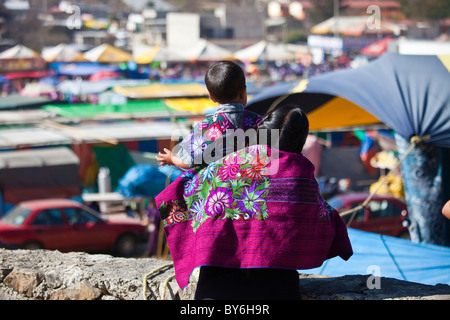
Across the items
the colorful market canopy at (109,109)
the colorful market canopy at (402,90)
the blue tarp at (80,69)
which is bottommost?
the blue tarp at (80,69)

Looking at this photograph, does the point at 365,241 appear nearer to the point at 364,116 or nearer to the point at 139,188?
the point at 364,116

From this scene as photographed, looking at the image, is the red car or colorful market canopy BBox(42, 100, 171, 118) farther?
colorful market canopy BBox(42, 100, 171, 118)

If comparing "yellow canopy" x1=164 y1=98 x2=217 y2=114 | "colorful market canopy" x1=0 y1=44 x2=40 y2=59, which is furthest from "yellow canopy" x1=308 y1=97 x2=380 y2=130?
"colorful market canopy" x1=0 y1=44 x2=40 y2=59

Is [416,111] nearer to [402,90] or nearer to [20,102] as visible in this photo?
[402,90]

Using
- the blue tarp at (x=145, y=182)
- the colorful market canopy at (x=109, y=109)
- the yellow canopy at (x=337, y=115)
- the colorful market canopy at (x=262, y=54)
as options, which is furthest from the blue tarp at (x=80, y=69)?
the yellow canopy at (x=337, y=115)

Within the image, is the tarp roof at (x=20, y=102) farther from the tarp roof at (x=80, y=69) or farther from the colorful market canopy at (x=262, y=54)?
the colorful market canopy at (x=262, y=54)

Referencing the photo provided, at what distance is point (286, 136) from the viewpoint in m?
2.64

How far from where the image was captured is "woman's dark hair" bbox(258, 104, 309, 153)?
2639 mm

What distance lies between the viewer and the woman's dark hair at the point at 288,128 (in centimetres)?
264

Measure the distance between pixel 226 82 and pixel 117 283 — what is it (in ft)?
3.40

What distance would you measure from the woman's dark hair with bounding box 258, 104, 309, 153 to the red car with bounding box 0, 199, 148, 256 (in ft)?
26.1

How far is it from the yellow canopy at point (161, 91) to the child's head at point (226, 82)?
17449 mm

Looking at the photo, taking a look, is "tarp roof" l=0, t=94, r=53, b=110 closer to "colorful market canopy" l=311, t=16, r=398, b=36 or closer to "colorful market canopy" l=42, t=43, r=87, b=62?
"colorful market canopy" l=42, t=43, r=87, b=62
